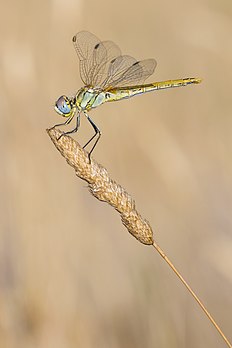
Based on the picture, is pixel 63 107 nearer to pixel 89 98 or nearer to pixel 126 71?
pixel 89 98

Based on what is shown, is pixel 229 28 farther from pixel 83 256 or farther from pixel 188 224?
pixel 83 256

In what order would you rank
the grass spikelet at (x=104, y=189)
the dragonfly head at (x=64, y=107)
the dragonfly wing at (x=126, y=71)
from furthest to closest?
the dragonfly wing at (x=126, y=71)
the dragonfly head at (x=64, y=107)
the grass spikelet at (x=104, y=189)

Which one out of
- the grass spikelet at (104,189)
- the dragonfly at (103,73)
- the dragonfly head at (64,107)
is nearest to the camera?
the grass spikelet at (104,189)

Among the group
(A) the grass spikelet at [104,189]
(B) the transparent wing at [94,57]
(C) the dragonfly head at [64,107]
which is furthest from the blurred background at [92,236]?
(A) the grass spikelet at [104,189]

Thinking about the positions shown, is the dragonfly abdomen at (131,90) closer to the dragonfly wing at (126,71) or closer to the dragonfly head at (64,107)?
the dragonfly wing at (126,71)

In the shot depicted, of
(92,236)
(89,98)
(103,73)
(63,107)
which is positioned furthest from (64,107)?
(92,236)

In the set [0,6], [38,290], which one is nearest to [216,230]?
[38,290]
